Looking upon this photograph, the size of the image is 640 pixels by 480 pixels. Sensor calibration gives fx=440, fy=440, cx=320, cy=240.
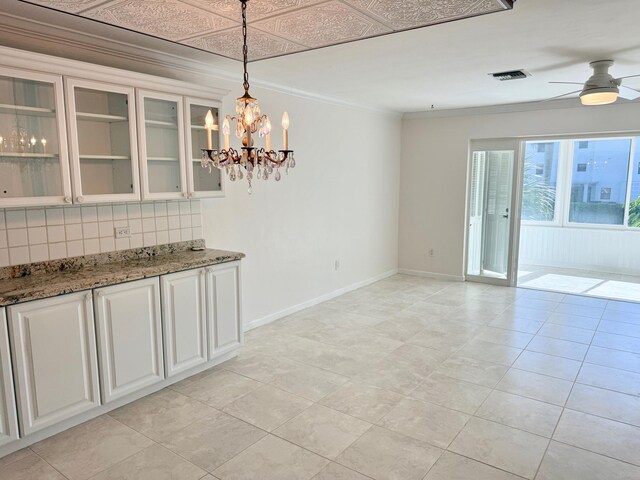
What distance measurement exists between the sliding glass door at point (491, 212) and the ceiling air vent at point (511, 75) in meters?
2.15

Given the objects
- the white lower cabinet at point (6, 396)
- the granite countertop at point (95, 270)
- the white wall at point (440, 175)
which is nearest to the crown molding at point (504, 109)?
the white wall at point (440, 175)

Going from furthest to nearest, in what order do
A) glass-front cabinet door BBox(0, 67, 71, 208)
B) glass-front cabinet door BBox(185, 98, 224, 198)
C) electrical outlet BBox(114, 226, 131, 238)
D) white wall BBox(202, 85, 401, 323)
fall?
white wall BBox(202, 85, 401, 323) → glass-front cabinet door BBox(185, 98, 224, 198) → electrical outlet BBox(114, 226, 131, 238) → glass-front cabinet door BBox(0, 67, 71, 208)

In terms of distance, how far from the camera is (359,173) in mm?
6262

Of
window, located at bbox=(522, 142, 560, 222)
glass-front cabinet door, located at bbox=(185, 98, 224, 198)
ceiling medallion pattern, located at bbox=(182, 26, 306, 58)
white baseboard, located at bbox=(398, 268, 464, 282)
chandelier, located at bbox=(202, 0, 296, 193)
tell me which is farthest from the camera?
window, located at bbox=(522, 142, 560, 222)

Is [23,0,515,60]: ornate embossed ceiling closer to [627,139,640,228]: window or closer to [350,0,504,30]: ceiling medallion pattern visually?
[350,0,504,30]: ceiling medallion pattern

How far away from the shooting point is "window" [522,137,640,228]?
725 centimetres

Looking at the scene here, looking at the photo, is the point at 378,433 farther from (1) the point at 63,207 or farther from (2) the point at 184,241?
(1) the point at 63,207

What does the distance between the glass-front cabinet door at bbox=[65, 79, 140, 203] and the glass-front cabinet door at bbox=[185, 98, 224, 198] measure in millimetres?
468

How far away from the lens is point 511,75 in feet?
13.9

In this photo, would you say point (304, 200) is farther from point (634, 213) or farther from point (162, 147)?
point (634, 213)

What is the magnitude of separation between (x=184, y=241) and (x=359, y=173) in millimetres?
3111

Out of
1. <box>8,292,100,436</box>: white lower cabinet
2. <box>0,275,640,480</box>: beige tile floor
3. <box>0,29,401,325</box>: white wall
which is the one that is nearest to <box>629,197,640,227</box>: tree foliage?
<box>0,275,640,480</box>: beige tile floor

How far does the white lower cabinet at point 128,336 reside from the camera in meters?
2.89

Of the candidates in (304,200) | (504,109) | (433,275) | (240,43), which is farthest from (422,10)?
(433,275)
